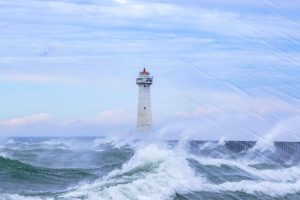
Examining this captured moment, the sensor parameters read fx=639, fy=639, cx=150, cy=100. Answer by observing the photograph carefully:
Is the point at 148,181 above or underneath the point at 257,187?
underneath

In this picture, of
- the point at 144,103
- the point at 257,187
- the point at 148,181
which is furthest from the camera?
the point at 144,103

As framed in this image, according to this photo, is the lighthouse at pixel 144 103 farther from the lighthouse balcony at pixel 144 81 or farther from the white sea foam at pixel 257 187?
the white sea foam at pixel 257 187

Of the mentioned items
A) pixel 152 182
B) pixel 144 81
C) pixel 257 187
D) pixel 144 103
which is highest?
pixel 144 81

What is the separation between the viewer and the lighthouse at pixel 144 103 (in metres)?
61.1

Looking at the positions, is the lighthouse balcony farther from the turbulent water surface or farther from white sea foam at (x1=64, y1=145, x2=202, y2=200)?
white sea foam at (x1=64, y1=145, x2=202, y2=200)

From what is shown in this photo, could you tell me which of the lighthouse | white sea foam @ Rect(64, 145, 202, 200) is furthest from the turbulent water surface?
the lighthouse

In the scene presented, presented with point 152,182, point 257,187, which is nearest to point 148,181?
point 152,182

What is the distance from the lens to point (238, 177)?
28453 mm

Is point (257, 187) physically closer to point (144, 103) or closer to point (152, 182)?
point (152, 182)

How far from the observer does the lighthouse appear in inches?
2405

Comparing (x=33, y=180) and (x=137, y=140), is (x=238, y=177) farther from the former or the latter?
(x=137, y=140)

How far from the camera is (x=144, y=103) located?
201 feet

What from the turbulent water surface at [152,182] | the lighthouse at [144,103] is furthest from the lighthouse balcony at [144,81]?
the turbulent water surface at [152,182]

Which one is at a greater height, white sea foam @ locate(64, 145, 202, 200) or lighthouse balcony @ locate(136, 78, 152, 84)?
lighthouse balcony @ locate(136, 78, 152, 84)
